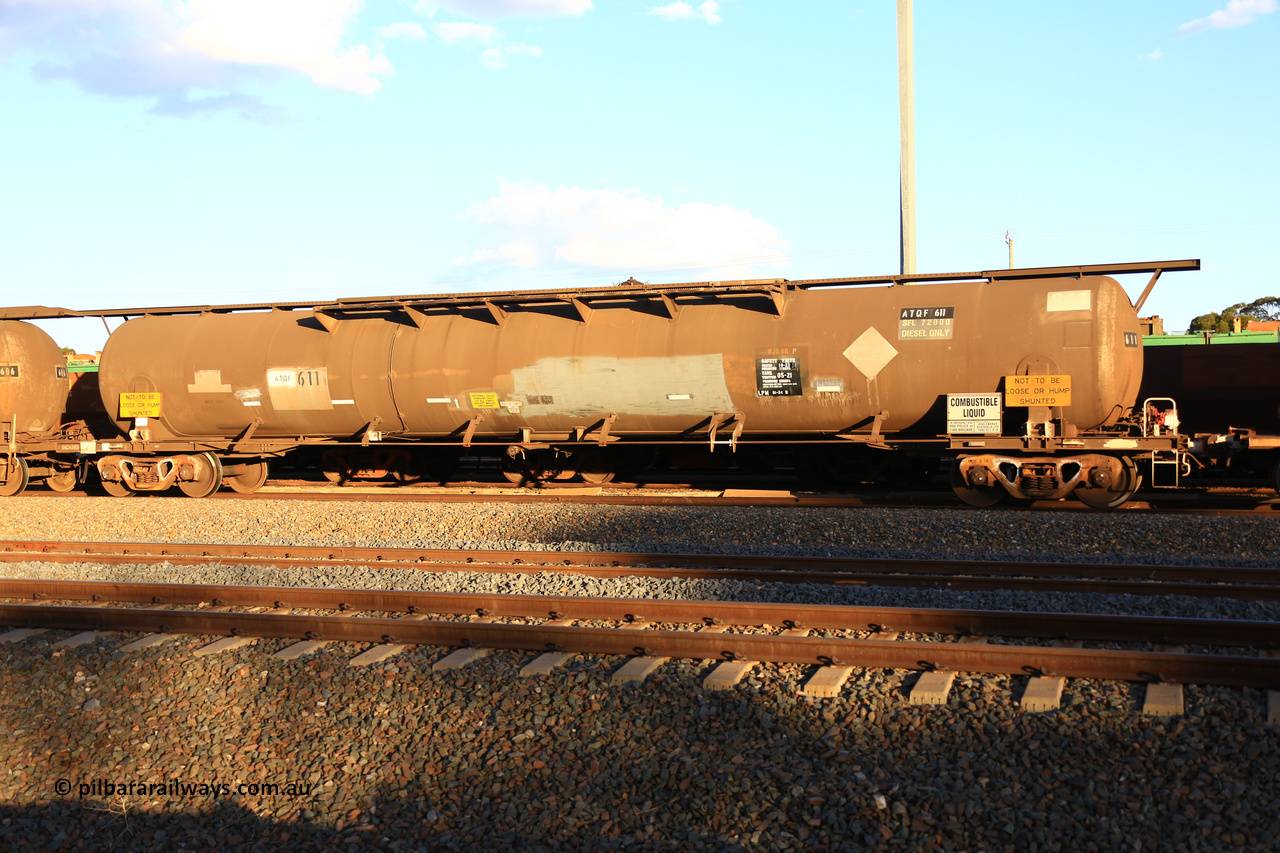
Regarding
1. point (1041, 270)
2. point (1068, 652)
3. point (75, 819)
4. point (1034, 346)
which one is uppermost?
point (1041, 270)

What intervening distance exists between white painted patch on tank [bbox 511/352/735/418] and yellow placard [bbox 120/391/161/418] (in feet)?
22.1

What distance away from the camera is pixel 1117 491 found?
38.4ft

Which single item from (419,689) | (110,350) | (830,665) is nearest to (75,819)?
(419,689)

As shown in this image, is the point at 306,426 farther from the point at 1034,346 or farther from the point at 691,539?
the point at 1034,346

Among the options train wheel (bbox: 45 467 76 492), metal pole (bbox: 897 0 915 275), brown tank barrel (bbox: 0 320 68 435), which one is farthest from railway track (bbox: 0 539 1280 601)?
metal pole (bbox: 897 0 915 275)

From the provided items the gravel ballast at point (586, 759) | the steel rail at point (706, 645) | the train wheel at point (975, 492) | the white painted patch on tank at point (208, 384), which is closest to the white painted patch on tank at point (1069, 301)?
the train wheel at point (975, 492)

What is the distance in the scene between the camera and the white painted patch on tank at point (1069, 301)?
11.6 meters

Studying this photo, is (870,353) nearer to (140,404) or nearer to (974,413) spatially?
(974,413)

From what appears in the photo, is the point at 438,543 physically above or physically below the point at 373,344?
below

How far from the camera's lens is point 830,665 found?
17.4 ft

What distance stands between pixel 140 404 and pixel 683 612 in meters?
13.0

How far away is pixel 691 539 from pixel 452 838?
655 centimetres

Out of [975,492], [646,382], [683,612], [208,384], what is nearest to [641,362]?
[646,382]

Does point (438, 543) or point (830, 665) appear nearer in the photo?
point (830, 665)
